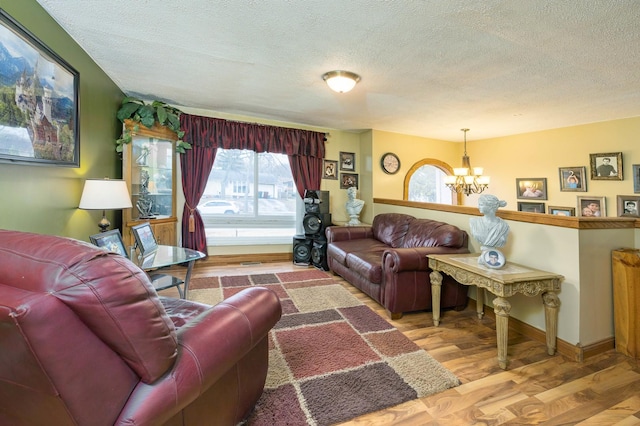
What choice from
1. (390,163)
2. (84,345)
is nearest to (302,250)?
(390,163)

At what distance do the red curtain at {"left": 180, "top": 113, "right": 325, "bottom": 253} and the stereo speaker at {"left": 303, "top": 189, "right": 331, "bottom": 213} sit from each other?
766mm

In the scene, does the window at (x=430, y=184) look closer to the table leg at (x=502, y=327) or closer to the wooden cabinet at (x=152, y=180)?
the table leg at (x=502, y=327)

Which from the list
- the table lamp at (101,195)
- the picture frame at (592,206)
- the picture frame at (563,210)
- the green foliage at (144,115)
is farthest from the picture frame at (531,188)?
the table lamp at (101,195)

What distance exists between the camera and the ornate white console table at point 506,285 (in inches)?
73.4

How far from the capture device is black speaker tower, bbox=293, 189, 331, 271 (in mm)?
4258

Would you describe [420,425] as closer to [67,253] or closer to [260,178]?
[67,253]

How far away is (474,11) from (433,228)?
1928 millimetres

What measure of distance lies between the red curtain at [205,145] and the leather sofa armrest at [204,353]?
3.10m

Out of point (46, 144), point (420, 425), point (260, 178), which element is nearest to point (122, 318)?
point (420, 425)

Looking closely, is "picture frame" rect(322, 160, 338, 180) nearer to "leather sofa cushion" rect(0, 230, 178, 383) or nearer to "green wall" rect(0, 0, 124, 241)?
"green wall" rect(0, 0, 124, 241)

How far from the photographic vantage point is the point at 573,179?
436cm

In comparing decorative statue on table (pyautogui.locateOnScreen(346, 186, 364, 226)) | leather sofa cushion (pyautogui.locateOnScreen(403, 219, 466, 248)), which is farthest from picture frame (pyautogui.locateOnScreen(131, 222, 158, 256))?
decorative statue on table (pyautogui.locateOnScreen(346, 186, 364, 226))

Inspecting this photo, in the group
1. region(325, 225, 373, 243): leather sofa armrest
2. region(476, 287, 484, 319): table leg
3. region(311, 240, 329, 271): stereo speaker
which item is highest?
region(325, 225, 373, 243): leather sofa armrest

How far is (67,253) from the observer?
736 millimetres
